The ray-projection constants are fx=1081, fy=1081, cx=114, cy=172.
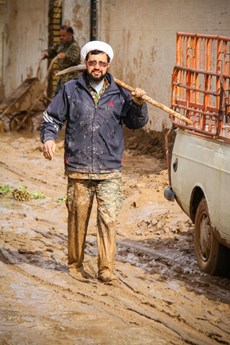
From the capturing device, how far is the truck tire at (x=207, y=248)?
8.98 m

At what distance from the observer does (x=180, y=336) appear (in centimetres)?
713

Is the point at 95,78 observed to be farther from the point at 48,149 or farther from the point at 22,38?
the point at 22,38

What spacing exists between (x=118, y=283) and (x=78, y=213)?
0.69m

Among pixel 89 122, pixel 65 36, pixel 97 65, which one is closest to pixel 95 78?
pixel 97 65

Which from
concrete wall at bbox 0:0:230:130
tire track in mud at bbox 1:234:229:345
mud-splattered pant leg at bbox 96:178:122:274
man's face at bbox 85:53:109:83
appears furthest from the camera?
concrete wall at bbox 0:0:230:130

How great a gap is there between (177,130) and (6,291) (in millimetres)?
2337

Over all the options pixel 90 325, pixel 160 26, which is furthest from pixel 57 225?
pixel 160 26

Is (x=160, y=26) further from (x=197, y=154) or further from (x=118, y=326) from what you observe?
(x=118, y=326)

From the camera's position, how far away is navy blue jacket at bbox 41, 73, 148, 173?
884 cm

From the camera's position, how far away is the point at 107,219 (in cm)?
892

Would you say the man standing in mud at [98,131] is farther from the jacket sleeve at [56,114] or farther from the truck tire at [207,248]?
the truck tire at [207,248]

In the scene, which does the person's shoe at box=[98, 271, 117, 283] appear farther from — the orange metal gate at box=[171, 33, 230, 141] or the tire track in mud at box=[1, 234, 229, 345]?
the orange metal gate at box=[171, 33, 230, 141]

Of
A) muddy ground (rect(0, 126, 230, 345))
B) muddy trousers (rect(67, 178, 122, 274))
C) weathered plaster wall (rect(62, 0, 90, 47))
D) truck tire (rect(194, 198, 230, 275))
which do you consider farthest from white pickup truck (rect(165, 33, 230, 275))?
weathered plaster wall (rect(62, 0, 90, 47))

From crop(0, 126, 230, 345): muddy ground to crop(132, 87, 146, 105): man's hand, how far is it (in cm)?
149
